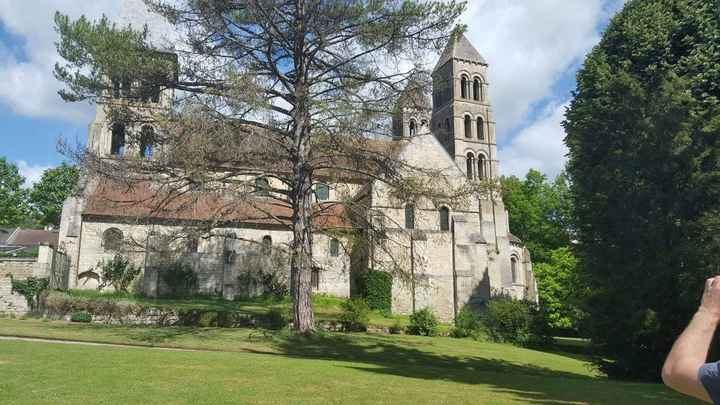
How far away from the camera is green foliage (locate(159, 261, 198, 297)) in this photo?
33.2 metres

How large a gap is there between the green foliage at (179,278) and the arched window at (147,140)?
16.4 meters

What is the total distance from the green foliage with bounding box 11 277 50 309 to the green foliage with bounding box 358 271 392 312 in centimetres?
1707

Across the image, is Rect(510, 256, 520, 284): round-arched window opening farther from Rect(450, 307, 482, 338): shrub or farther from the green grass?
Rect(450, 307, 482, 338): shrub

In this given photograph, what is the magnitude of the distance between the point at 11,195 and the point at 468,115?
46.8 meters

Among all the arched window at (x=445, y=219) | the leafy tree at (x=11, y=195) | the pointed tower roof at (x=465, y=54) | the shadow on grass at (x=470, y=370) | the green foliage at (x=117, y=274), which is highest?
the pointed tower roof at (x=465, y=54)

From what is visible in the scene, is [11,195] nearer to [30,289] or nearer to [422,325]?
[30,289]

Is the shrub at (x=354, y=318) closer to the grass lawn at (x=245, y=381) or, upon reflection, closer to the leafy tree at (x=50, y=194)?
the grass lawn at (x=245, y=381)

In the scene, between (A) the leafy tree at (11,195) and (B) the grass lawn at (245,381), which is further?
(A) the leafy tree at (11,195)

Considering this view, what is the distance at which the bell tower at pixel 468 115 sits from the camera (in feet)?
157

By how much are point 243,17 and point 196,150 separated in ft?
17.3

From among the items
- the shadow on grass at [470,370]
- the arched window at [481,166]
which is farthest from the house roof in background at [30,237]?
the shadow on grass at [470,370]

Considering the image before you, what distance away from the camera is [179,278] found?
3338 cm

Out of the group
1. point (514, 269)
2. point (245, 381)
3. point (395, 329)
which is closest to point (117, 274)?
point (395, 329)

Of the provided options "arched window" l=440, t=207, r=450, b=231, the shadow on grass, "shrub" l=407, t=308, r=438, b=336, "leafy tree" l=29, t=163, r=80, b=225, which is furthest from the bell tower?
"leafy tree" l=29, t=163, r=80, b=225
